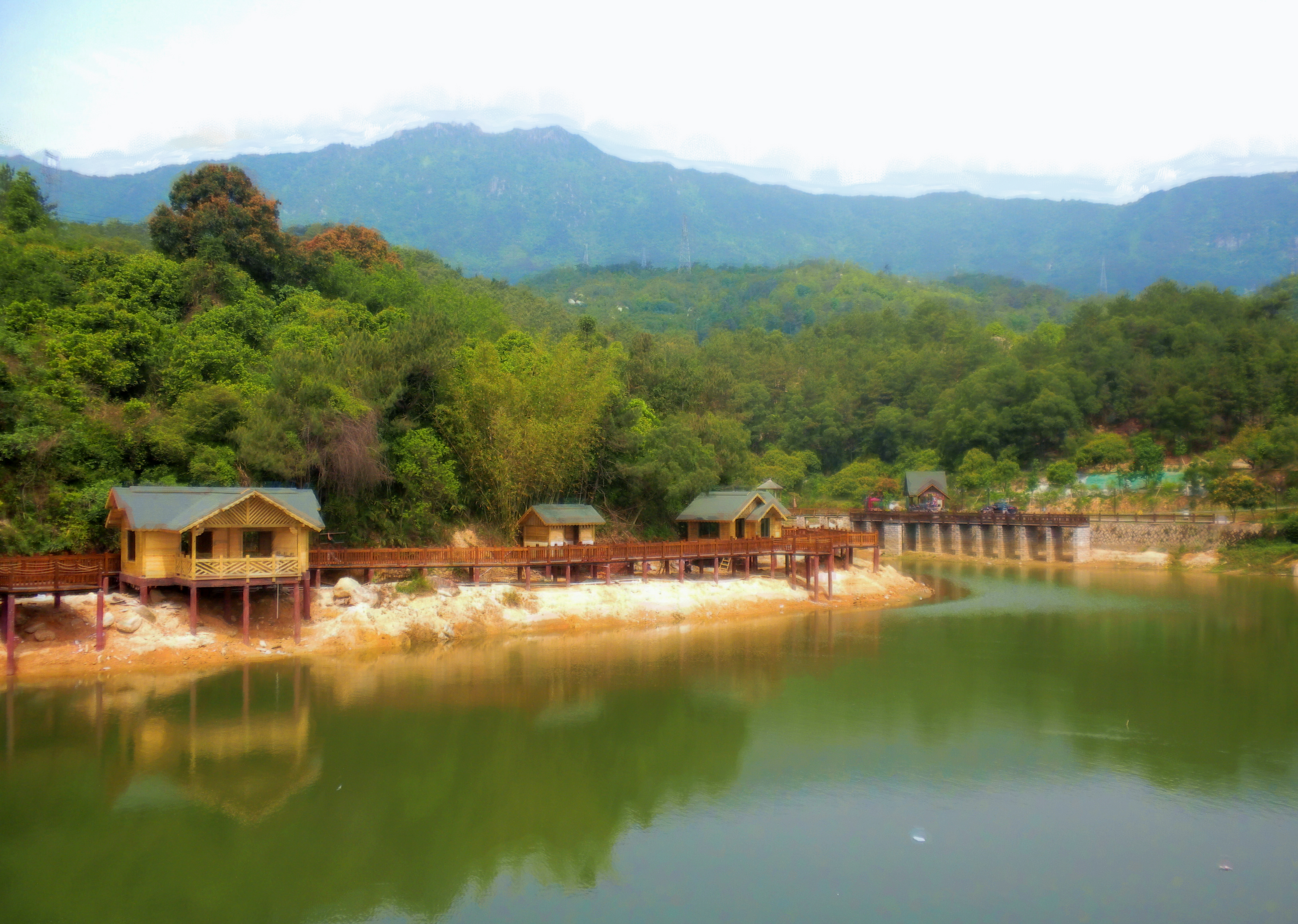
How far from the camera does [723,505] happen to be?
132 feet

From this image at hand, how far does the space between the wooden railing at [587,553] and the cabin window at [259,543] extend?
152cm

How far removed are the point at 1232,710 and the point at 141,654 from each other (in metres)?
28.1

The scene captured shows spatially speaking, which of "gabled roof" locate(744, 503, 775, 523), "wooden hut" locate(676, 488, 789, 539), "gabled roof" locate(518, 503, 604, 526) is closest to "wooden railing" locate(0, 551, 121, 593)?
"gabled roof" locate(518, 503, 604, 526)

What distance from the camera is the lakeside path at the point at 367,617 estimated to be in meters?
24.5

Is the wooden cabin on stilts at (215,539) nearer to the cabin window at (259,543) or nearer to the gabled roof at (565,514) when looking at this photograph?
the cabin window at (259,543)

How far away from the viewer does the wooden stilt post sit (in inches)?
911

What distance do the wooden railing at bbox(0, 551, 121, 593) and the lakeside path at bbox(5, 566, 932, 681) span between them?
3.18 ft

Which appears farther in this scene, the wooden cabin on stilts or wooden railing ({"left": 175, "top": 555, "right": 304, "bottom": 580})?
wooden railing ({"left": 175, "top": 555, "right": 304, "bottom": 580})

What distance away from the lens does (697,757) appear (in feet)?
65.5

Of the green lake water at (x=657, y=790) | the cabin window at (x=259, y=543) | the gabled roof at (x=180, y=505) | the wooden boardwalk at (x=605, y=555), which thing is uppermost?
the gabled roof at (x=180, y=505)

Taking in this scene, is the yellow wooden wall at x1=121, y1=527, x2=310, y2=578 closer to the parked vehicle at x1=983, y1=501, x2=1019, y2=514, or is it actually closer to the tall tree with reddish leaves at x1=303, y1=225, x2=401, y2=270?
the tall tree with reddish leaves at x1=303, y1=225, x2=401, y2=270

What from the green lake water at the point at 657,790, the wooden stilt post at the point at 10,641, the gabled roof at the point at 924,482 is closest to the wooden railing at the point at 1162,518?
the gabled roof at the point at 924,482

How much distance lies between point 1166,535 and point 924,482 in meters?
17.5

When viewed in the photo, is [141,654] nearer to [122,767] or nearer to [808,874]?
[122,767]
